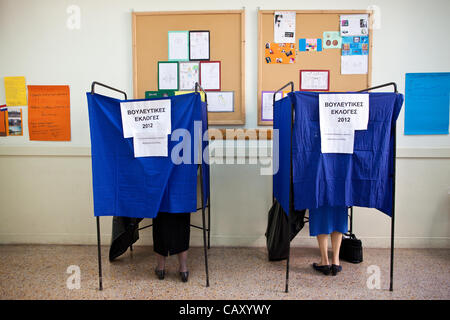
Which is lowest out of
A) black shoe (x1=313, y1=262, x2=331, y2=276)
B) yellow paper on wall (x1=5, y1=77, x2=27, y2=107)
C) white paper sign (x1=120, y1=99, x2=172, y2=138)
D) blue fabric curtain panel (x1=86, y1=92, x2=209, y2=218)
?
black shoe (x1=313, y1=262, x2=331, y2=276)

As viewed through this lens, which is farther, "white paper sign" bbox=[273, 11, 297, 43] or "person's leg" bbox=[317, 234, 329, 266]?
"white paper sign" bbox=[273, 11, 297, 43]

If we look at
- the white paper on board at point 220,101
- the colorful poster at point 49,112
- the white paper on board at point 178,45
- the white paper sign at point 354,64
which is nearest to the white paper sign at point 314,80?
the white paper sign at point 354,64

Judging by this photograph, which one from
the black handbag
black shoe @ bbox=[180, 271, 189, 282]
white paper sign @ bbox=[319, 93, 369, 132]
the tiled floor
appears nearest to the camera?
white paper sign @ bbox=[319, 93, 369, 132]

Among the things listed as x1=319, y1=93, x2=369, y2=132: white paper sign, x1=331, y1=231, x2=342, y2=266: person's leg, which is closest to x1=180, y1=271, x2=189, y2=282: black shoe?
x1=331, y1=231, x2=342, y2=266: person's leg

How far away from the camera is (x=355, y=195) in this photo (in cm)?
164

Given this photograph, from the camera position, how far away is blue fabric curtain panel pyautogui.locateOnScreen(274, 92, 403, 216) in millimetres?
1551

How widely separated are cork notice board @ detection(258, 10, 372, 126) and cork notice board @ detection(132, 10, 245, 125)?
0.20 meters

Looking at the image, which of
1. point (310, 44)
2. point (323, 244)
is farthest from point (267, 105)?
point (323, 244)

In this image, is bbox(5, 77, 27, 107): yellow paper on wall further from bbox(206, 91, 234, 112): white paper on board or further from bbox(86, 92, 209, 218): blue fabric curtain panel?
bbox(206, 91, 234, 112): white paper on board

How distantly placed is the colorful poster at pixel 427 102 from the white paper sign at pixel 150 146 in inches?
87.5

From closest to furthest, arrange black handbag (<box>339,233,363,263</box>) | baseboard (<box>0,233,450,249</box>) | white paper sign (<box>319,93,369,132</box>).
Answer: white paper sign (<box>319,93,369,132</box>) < black handbag (<box>339,233,363,263</box>) < baseboard (<box>0,233,450,249</box>)

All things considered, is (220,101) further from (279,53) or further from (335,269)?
(335,269)

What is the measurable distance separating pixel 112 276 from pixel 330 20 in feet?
9.42

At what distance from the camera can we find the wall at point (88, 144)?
2240 millimetres
